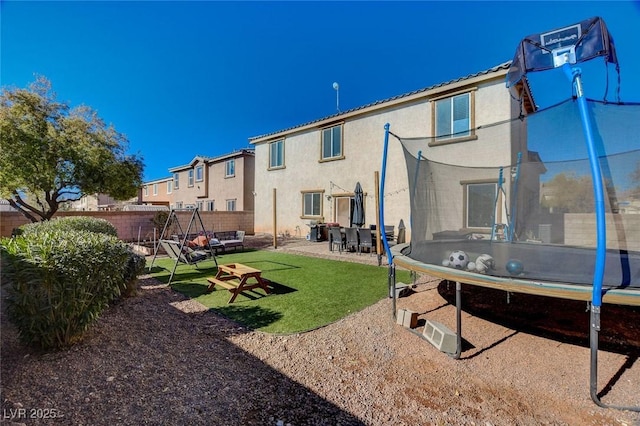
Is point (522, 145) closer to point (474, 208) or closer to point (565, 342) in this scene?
point (474, 208)

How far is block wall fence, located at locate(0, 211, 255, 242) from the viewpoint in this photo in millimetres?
10633

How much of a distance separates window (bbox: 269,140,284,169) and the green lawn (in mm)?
9300

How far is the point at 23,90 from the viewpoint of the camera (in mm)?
9125

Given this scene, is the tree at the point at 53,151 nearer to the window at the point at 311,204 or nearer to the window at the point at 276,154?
the window at the point at 276,154

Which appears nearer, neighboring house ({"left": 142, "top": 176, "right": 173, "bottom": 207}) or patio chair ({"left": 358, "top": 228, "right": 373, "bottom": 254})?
patio chair ({"left": 358, "top": 228, "right": 373, "bottom": 254})

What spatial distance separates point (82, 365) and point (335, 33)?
48.3 ft

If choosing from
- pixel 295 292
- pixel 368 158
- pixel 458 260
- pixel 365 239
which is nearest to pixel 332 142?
pixel 368 158

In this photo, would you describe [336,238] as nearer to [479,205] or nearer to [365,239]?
[365,239]

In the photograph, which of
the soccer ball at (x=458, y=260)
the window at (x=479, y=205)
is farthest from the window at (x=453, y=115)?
the soccer ball at (x=458, y=260)

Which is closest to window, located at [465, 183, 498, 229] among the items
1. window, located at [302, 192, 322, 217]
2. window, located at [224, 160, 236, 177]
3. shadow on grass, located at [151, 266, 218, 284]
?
shadow on grass, located at [151, 266, 218, 284]

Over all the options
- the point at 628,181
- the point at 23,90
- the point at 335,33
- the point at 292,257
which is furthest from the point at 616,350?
the point at 23,90

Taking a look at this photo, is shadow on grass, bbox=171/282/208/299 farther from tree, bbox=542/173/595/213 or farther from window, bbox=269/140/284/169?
window, bbox=269/140/284/169

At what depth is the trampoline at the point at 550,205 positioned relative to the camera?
2947 mm

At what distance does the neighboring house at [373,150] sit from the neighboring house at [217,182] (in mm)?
2382
